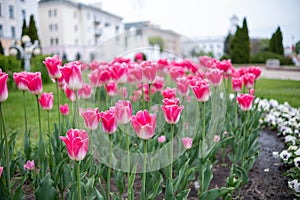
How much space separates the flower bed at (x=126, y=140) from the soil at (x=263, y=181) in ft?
0.22

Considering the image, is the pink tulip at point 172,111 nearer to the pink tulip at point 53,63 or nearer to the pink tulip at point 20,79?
the pink tulip at point 53,63

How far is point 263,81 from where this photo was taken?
4.18 meters

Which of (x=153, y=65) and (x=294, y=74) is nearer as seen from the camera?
(x=153, y=65)

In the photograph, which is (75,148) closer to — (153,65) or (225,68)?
(153,65)

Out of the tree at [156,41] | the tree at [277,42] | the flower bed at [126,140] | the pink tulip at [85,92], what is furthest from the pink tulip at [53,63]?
the tree at [277,42]

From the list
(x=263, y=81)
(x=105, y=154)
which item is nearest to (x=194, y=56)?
(x=105, y=154)

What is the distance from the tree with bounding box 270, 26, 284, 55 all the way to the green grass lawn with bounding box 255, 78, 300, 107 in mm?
358

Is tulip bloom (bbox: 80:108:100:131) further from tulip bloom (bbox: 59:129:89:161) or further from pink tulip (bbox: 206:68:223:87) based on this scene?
pink tulip (bbox: 206:68:223:87)

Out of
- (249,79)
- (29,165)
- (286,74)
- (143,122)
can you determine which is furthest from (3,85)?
(286,74)

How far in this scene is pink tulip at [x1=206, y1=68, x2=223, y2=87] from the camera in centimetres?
150

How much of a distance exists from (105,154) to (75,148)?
2.85 feet

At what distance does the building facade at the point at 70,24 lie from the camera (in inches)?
796

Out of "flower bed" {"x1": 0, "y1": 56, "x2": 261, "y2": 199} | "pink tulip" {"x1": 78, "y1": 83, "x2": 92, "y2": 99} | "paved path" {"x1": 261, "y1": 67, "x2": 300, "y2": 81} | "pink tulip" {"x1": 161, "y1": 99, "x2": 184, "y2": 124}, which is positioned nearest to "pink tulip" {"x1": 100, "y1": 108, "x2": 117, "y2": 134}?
"flower bed" {"x1": 0, "y1": 56, "x2": 261, "y2": 199}

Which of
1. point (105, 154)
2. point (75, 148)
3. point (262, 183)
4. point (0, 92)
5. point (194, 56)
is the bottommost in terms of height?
point (262, 183)
